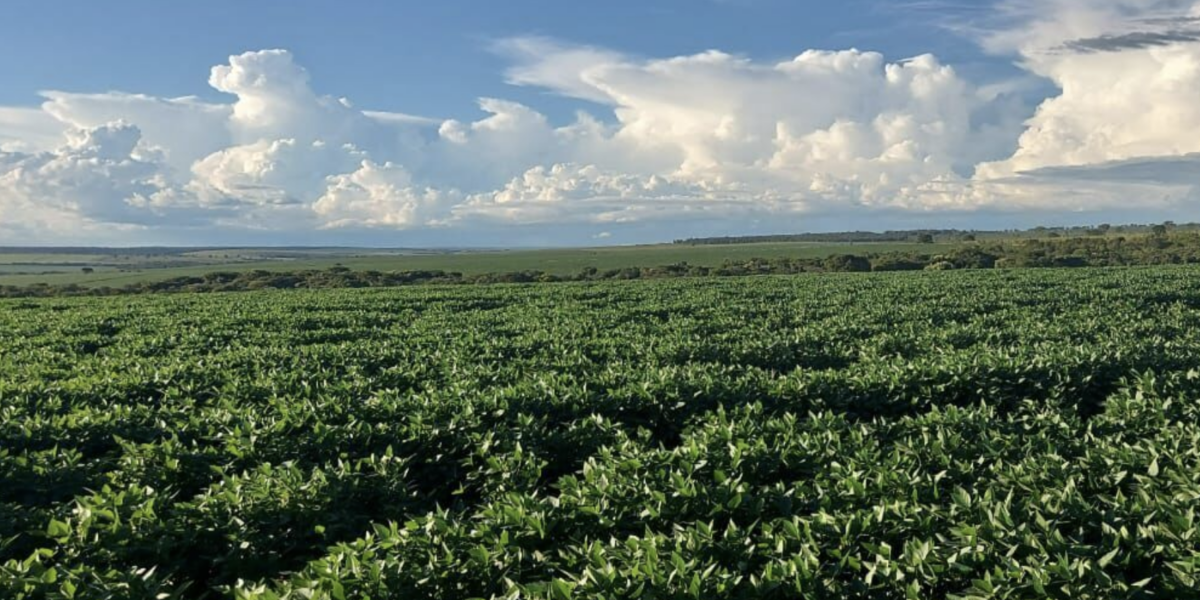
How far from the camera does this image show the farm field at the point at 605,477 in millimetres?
Result: 4340

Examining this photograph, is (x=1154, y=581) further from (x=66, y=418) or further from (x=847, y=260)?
(x=847, y=260)

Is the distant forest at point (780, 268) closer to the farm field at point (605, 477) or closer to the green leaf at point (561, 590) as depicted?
the farm field at point (605, 477)

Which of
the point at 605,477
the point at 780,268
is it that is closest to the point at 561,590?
the point at 605,477

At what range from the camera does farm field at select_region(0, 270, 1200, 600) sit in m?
4.34

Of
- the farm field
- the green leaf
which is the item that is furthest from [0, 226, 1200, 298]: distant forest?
the green leaf

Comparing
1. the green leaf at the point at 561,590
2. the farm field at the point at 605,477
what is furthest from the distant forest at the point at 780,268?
the green leaf at the point at 561,590

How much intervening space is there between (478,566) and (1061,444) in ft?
18.2

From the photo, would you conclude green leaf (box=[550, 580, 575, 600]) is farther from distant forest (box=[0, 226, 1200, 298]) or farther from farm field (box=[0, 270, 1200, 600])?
distant forest (box=[0, 226, 1200, 298])

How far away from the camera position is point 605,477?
5883mm

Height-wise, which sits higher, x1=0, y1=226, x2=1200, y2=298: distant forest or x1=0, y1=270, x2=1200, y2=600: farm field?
x1=0, y1=270, x2=1200, y2=600: farm field

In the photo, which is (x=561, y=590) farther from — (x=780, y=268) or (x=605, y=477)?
(x=780, y=268)

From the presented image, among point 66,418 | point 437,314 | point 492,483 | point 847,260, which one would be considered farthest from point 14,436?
point 847,260

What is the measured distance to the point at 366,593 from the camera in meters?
4.27

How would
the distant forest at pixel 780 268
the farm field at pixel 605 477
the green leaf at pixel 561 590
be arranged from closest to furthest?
the green leaf at pixel 561 590 < the farm field at pixel 605 477 < the distant forest at pixel 780 268
